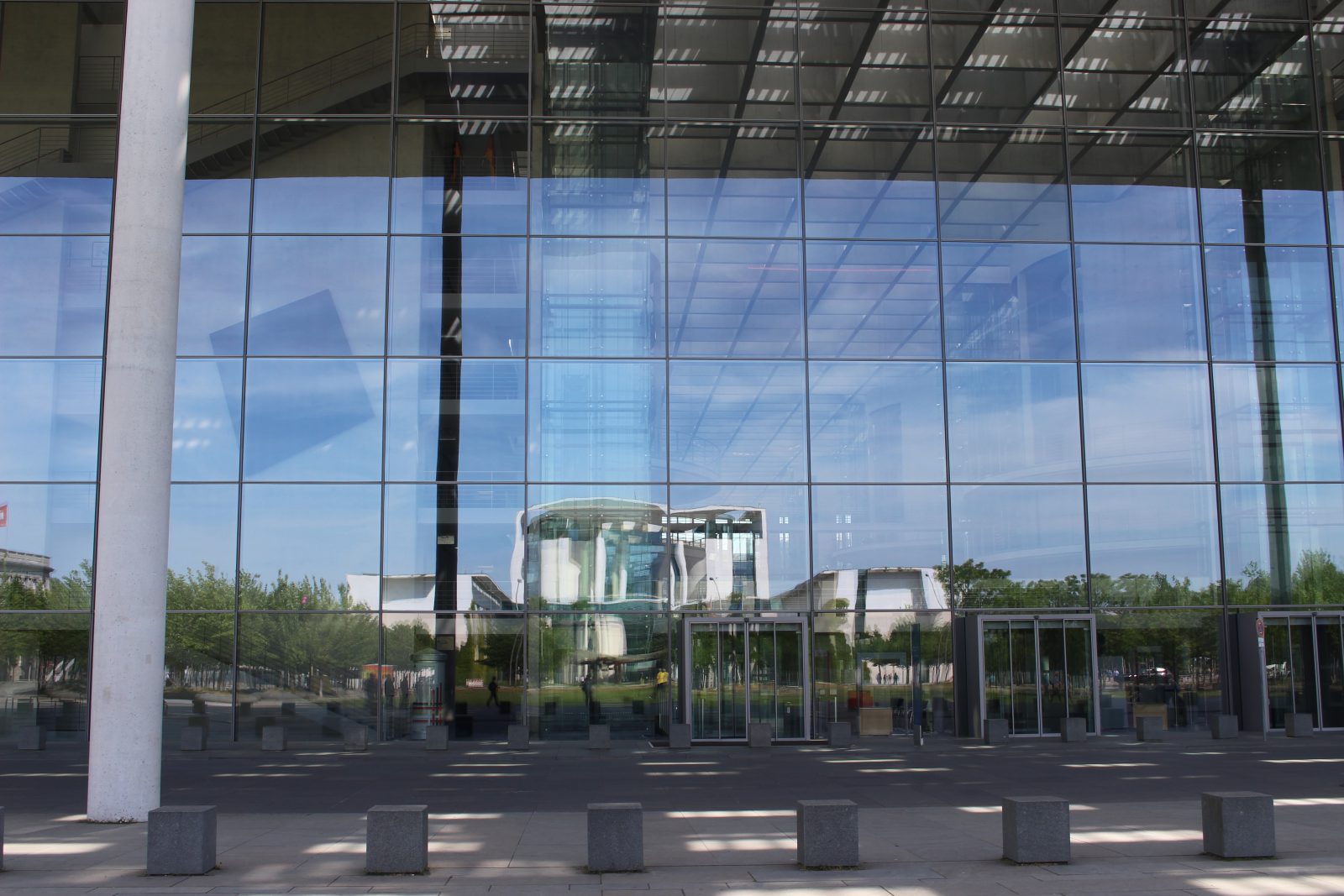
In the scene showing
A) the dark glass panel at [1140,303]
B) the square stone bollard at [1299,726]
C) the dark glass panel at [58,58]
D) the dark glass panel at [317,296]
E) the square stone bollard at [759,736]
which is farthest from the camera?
the dark glass panel at [1140,303]

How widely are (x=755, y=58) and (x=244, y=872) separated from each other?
2130 cm

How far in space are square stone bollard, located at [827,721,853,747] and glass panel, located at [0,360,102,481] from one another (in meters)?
16.9

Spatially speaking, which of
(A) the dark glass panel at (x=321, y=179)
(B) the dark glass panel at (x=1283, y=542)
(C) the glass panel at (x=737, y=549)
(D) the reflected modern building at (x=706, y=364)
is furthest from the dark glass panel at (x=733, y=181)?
(B) the dark glass panel at (x=1283, y=542)

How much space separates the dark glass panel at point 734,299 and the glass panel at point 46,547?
1342cm

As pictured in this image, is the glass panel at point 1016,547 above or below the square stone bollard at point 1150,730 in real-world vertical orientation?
above

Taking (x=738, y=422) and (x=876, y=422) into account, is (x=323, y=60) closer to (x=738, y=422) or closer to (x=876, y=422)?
(x=738, y=422)

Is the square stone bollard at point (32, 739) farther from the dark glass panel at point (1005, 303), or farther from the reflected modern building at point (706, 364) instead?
the dark glass panel at point (1005, 303)

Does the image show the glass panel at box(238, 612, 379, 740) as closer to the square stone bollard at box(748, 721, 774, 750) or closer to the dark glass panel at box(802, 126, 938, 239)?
the square stone bollard at box(748, 721, 774, 750)

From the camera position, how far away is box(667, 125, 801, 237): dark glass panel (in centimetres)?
2645

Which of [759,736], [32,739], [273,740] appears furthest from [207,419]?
[759,736]

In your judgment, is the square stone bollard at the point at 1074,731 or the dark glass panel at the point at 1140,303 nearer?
the square stone bollard at the point at 1074,731

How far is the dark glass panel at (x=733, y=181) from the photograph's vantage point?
2645 cm

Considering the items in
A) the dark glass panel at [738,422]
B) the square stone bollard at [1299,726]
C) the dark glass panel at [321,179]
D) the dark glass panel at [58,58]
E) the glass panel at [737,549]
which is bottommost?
the square stone bollard at [1299,726]

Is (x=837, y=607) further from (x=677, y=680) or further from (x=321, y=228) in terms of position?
(x=321, y=228)
